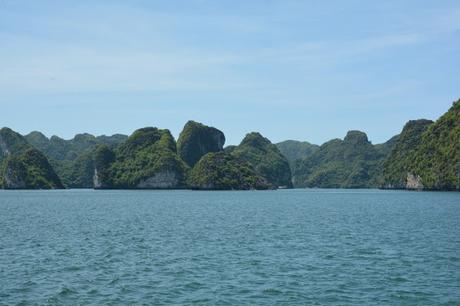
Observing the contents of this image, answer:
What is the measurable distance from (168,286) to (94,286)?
14.5ft

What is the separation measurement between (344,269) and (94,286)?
16951 mm

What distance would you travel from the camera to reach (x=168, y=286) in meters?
32.4

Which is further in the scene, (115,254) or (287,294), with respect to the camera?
(115,254)

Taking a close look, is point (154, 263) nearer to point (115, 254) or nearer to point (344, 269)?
point (115, 254)

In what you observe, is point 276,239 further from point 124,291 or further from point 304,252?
point 124,291

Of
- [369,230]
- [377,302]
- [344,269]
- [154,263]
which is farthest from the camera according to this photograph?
[369,230]

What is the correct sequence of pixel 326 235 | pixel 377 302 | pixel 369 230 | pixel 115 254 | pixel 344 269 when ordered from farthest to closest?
pixel 369 230 < pixel 326 235 < pixel 115 254 < pixel 344 269 < pixel 377 302

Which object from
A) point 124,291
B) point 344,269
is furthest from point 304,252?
point 124,291

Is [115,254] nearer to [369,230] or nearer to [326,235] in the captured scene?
[326,235]

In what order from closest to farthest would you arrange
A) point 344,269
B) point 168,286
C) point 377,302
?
point 377,302
point 168,286
point 344,269

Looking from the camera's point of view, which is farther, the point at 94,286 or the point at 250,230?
the point at 250,230

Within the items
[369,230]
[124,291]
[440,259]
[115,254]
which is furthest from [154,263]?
[369,230]

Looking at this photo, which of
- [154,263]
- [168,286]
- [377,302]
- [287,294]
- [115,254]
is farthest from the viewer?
[115,254]

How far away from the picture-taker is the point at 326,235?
194 ft
